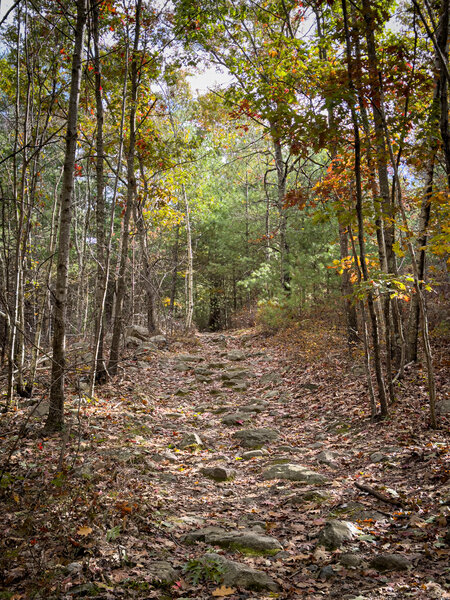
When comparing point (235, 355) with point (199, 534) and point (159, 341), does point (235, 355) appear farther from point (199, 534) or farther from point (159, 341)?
point (199, 534)

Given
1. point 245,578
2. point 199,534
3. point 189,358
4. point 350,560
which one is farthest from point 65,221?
point 189,358

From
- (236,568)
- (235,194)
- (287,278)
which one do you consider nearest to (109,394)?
(236,568)

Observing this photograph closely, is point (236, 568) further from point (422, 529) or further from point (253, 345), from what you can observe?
point (253, 345)

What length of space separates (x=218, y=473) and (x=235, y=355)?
809 centimetres

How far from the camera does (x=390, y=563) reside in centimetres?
271

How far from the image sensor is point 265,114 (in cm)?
534

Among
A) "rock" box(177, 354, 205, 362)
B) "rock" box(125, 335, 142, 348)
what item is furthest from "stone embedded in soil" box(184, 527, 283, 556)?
"rock" box(125, 335, 142, 348)

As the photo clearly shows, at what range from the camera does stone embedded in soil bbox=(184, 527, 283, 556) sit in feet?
10.4

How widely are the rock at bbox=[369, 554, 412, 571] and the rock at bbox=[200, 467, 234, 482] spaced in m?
2.40

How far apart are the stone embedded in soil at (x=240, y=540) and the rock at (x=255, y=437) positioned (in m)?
2.63

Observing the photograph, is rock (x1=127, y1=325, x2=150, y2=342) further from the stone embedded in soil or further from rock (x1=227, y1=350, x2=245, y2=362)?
the stone embedded in soil

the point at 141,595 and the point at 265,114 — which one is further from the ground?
the point at 265,114

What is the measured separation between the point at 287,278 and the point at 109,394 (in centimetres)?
1001

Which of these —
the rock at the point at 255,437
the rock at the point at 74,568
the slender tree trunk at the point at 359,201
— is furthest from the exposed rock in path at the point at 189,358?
the rock at the point at 74,568
